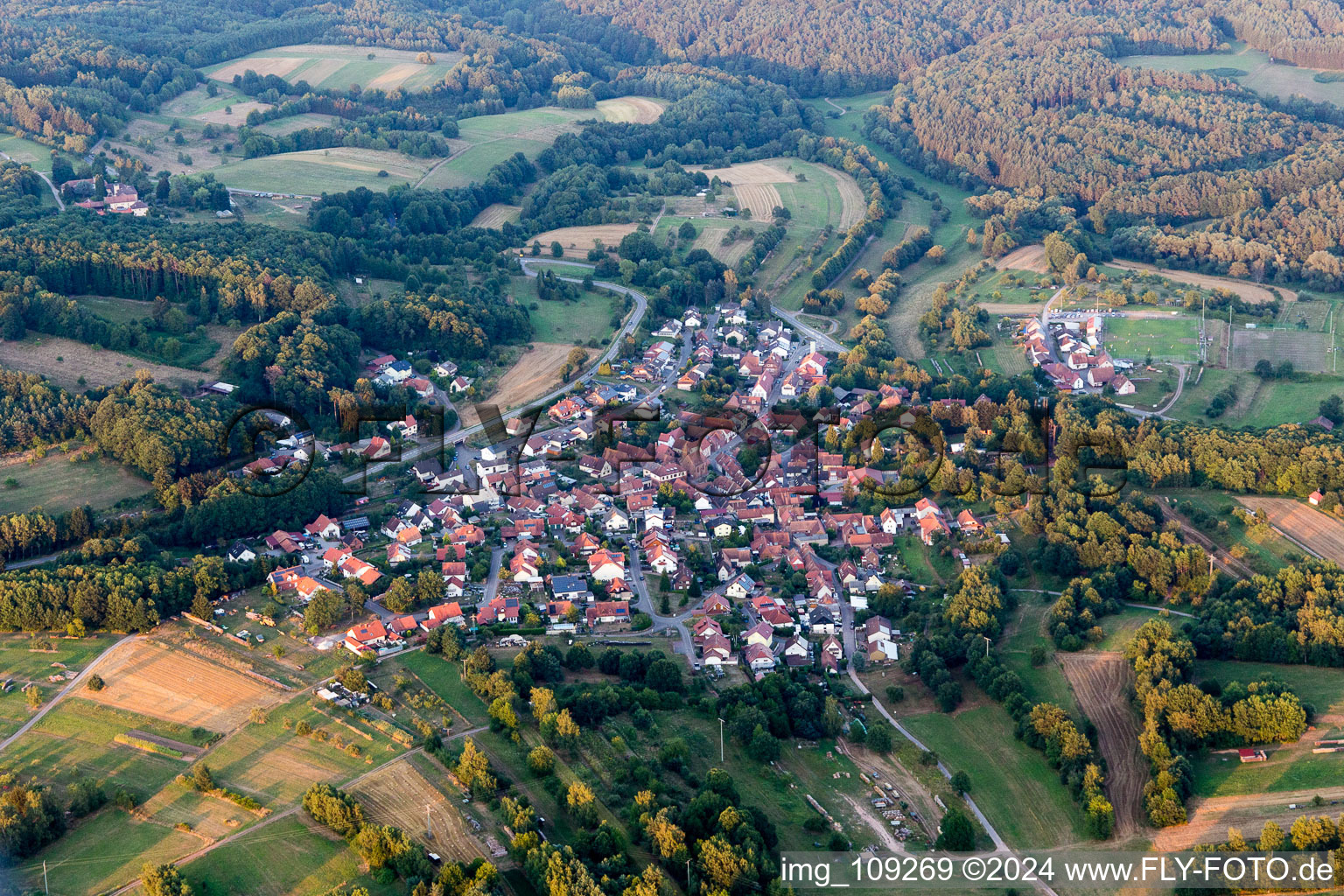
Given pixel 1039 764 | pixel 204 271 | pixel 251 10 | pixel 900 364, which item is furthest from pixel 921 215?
pixel 251 10

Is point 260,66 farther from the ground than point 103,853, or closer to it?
farther from the ground

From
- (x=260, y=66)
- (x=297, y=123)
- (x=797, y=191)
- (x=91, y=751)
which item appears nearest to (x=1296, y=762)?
(x=91, y=751)

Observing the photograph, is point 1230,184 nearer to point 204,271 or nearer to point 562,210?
point 562,210

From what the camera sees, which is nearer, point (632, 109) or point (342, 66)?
point (632, 109)

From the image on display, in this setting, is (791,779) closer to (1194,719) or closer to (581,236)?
(1194,719)

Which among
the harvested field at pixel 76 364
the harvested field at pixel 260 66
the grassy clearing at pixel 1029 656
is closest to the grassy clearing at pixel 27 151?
the harvested field at pixel 260 66

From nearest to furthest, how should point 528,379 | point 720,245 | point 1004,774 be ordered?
1. point 1004,774
2. point 528,379
3. point 720,245

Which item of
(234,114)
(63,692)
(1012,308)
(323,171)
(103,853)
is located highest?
(234,114)
